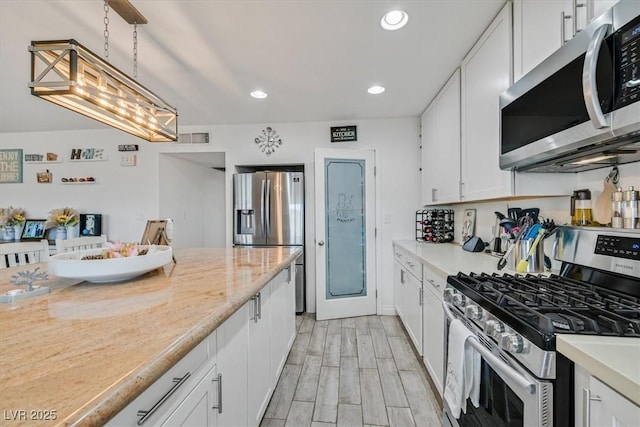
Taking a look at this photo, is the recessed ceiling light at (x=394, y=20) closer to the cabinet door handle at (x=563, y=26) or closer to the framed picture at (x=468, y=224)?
the cabinet door handle at (x=563, y=26)

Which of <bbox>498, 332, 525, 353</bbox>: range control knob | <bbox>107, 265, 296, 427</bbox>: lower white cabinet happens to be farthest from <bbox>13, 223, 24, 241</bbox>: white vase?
<bbox>498, 332, 525, 353</bbox>: range control knob

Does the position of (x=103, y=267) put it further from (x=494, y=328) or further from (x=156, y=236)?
(x=494, y=328)

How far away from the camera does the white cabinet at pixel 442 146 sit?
2428 millimetres

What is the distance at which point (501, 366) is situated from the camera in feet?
3.06

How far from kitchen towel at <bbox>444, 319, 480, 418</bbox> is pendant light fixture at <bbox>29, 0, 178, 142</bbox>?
2.01 meters

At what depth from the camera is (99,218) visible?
408 centimetres

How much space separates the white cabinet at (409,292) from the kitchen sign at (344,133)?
1.49 m

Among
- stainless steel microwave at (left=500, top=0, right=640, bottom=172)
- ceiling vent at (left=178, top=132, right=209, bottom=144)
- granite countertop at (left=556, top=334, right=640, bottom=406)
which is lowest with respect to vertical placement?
granite countertop at (left=556, top=334, right=640, bottom=406)

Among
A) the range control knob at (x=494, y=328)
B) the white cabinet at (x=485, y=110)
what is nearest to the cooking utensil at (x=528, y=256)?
the white cabinet at (x=485, y=110)

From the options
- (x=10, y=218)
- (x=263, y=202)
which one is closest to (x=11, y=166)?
(x=10, y=218)

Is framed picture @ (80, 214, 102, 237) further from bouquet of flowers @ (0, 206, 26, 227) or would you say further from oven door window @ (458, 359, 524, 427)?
oven door window @ (458, 359, 524, 427)

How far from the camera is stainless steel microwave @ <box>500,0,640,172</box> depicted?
35.2 inches

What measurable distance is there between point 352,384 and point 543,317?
1.67m

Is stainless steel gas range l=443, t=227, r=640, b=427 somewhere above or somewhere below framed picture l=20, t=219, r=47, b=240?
below
